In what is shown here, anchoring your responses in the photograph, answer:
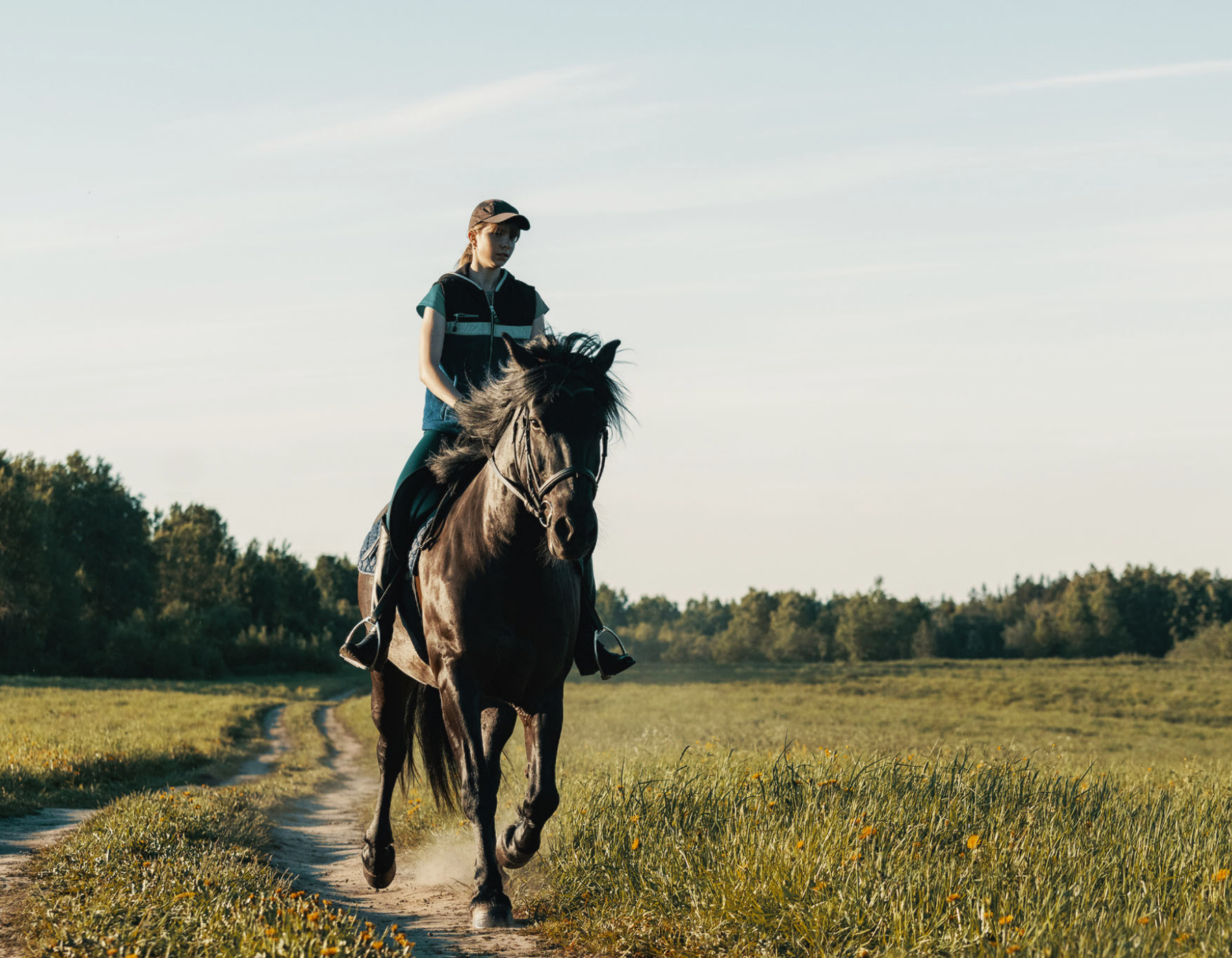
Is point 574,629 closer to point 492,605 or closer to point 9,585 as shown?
point 492,605

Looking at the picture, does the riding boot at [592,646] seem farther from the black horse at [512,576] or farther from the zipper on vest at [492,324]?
the zipper on vest at [492,324]

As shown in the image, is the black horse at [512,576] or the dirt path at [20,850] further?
Result: the black horse at [512,576]

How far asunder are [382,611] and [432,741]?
5.50ft

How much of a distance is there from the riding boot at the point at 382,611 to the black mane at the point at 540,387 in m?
1.16

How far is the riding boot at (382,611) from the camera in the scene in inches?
274

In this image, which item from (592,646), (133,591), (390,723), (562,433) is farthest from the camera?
(133,591)

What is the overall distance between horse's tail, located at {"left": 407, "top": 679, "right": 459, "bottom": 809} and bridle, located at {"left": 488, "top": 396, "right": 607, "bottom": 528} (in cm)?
294

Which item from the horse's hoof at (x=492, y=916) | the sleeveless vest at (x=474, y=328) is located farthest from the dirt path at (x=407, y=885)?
the sleeveless vest at (x=474, y=328)

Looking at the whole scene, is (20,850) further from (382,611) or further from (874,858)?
(874,858)

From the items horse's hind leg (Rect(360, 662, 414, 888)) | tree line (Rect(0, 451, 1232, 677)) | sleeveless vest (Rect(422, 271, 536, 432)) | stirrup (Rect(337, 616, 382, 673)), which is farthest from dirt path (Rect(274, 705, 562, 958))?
tree line (Rect(0, 451, 1232, 677))

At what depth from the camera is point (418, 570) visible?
687 cm

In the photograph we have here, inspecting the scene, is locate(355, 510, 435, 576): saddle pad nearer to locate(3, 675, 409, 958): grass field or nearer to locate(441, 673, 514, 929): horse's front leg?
locate(441, 673, 514, 929): horse's front leg

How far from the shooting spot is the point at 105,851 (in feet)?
22.2

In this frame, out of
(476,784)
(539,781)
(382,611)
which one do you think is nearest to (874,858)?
(539,781)
